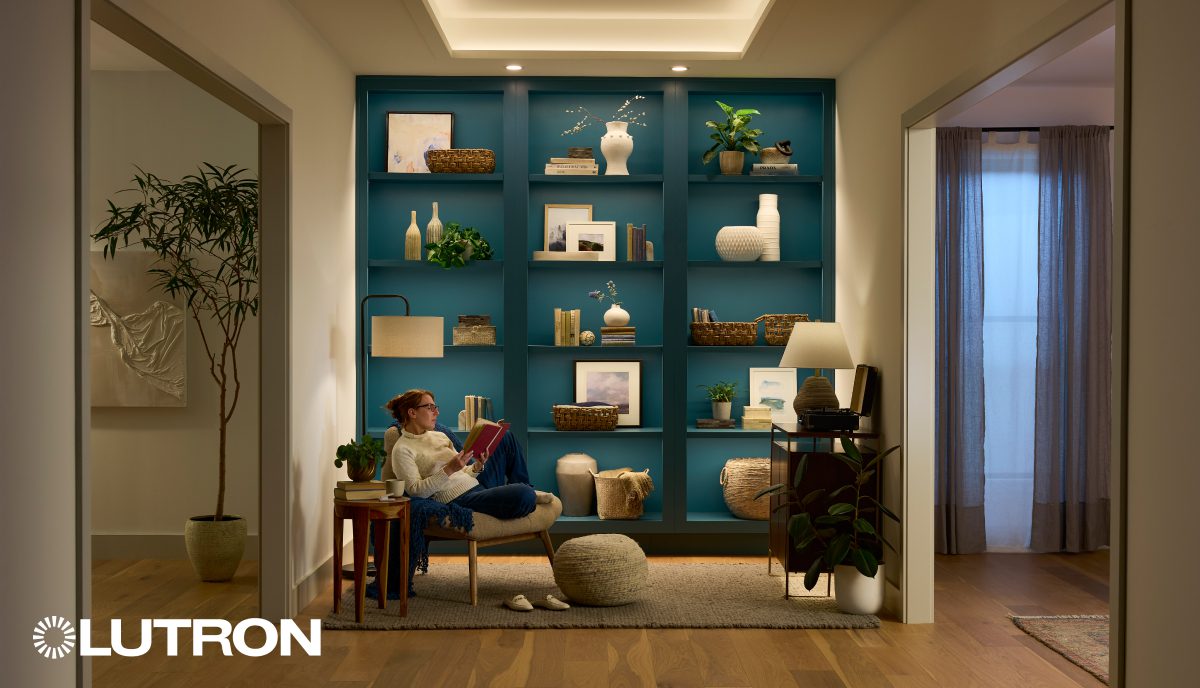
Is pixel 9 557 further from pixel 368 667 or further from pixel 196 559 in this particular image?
pixel 196 559

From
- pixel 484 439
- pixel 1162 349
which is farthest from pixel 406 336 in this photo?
pixel 1162 349

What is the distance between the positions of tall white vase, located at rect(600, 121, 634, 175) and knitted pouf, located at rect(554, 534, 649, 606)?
245 centimetres

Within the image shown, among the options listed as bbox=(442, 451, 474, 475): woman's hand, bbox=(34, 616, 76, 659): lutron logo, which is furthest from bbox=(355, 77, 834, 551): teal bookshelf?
bbox=(34, 616, 76, 659): lutron logo

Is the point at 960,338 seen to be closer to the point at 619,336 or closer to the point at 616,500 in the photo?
the point at 619,336

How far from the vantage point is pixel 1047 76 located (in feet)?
20.0

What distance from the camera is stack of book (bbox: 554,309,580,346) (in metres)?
6.31

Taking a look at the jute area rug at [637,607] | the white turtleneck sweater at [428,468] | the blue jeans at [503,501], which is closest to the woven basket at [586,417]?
the jute area rug at [637,607]

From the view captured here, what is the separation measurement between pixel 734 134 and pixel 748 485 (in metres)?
2.15

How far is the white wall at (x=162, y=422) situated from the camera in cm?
618

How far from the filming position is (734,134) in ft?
21.1

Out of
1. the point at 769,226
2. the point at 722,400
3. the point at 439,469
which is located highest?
the point at 769,226

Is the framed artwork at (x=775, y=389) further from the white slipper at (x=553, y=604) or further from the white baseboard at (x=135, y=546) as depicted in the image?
the white baseboard at (x=135, y=546)

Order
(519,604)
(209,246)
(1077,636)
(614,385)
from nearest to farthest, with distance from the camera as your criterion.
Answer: (1077,636) → (519,604) → (209,246) → (614,385)

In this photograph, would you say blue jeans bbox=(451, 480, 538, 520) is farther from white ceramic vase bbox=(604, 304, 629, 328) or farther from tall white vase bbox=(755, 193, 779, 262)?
tall white vase bbox=(755, 193, 779, 262)
